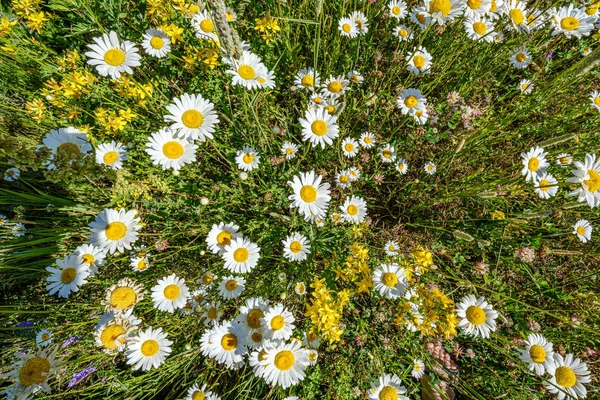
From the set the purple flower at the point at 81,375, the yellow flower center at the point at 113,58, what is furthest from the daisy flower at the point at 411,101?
the purple flower at the point at 81,375

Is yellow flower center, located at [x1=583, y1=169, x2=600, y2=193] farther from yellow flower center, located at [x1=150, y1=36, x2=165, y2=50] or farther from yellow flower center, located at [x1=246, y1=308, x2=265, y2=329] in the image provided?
yellow flower center, located at [x1=150, y1=36, x2=165, y2=50]

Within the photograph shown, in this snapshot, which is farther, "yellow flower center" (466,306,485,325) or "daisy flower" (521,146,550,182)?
"daisy flower" (521,146,550,182)

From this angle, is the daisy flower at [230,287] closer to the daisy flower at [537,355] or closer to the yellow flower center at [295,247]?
the yellow flower center at [295,247]

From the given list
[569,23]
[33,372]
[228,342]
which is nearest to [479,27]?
[569,23]

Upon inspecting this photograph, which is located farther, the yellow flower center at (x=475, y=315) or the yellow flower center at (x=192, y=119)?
the yellow flower center at (x=475, y=315)

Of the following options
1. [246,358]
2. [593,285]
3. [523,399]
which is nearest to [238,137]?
[246,358]

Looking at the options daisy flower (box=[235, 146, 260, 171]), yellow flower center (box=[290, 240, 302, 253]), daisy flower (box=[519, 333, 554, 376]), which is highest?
daisy flower (box=[235, 146, 260, 171])

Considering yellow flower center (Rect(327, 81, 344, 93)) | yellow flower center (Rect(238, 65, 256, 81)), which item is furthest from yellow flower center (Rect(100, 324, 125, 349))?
yellow flower center (Rect(327, 81, 344, 93))
